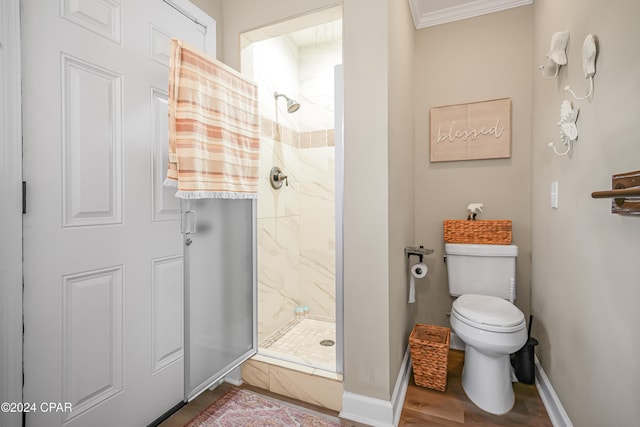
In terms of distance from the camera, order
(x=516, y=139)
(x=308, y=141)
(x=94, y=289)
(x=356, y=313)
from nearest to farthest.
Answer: (x=94, y=289)
(x=356, y=313)
(x=516, y=139)
(x=308, y=141)

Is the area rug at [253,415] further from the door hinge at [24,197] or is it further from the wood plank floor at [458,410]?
the door hinge at [24,197]

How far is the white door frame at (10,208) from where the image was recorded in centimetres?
100

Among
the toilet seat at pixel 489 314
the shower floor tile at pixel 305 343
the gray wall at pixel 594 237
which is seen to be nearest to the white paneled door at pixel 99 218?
the shower floor tile at pixel 305 343

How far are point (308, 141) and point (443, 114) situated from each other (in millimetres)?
1137

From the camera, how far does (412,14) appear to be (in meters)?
2.26

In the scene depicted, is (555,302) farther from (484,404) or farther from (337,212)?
(337,212)

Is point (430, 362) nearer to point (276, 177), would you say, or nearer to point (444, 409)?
point (444, 409)

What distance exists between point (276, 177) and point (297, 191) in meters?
0.40

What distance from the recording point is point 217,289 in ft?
5.65

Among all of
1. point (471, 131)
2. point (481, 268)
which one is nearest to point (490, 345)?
point (481, 268)

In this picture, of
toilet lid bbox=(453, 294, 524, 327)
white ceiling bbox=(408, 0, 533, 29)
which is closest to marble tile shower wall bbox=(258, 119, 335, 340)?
white ceiling bbox=(408, 0, 533, 29)

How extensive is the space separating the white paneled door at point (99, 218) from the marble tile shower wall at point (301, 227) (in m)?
0.98

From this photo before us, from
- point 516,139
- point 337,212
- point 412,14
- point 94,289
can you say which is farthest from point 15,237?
point 516,139

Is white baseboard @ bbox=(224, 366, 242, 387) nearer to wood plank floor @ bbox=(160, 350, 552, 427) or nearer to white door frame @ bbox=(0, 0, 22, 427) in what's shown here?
wood plank floor @ bbox=(160, 350, 552, 427)
